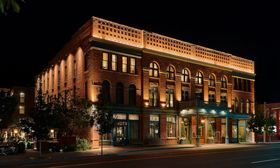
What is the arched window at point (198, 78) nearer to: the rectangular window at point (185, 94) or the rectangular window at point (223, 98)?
the rectangular window at point (185, 94)

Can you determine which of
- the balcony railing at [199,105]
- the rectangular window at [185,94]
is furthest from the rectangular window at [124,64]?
the rectangular window at [185,94]

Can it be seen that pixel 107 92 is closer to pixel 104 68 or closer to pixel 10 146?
pixel 104 68

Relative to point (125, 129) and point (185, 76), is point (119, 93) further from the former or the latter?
point (185, 76)

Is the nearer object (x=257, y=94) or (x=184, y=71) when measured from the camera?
(x=184, y=71)

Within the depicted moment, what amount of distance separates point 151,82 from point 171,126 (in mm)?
6144

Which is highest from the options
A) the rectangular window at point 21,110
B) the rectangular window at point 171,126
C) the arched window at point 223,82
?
the arched window at point 223,82

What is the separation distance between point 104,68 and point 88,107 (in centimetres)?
510

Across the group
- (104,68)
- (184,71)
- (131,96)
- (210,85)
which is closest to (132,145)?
(131,96)

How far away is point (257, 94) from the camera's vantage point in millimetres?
98938

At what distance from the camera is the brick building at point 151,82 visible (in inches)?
1649

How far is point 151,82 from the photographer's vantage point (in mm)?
46125

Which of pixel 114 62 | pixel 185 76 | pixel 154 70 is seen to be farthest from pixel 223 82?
pixel 114 62

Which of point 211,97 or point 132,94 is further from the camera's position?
point 211,97

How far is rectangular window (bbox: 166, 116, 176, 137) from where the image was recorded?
47328mm
